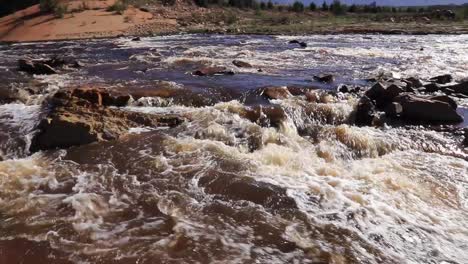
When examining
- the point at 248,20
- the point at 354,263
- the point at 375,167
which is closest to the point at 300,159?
the point at 375,167

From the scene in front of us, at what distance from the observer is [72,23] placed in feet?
113

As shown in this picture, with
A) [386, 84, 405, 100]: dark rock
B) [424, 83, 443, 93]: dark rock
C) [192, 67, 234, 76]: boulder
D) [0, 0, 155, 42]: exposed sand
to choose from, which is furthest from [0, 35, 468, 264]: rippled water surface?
[0, 0, 155, 42]: exposed sand

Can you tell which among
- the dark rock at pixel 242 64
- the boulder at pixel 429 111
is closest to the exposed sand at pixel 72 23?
the dark rock at pixel 242 64

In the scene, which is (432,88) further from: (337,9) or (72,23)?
(337,9)

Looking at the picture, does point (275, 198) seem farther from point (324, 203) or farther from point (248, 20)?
point (248, 20)

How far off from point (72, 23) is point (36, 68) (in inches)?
786

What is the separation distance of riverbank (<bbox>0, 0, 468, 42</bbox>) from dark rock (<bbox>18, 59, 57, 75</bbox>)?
1568 centimetres

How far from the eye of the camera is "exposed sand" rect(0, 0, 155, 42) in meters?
32.3

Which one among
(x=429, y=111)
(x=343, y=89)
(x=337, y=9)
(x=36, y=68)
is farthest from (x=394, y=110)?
(x=337, y=9)

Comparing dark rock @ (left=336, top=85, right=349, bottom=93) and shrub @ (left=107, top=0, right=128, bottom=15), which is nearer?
dark rock @ (left=336, top=85, right=349, bottom=93)

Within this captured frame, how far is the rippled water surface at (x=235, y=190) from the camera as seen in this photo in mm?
5879

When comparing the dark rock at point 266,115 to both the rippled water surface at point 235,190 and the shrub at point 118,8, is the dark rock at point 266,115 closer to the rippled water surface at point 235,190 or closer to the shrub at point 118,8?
the rippled water surface at point 235,190

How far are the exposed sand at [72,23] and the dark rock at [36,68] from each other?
1568 cm

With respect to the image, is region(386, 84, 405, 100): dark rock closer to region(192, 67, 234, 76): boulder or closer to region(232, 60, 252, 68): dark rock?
region(192, 67, 234, 76): boulder
